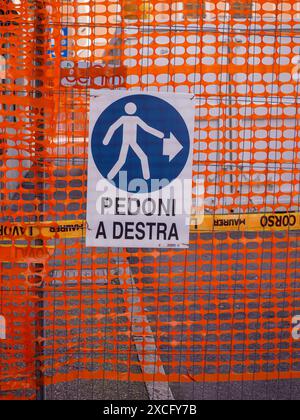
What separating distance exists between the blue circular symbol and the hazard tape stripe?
55 cm

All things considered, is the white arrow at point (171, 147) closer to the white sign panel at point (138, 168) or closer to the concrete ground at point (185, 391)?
the white sign panel at point (138, 168)

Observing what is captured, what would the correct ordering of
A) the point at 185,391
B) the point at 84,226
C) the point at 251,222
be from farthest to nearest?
1. the point at 251,222
2. the point at 84,226
3. the point at 185,391

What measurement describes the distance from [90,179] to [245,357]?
2058 mm

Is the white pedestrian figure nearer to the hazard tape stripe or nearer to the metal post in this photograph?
the metal post

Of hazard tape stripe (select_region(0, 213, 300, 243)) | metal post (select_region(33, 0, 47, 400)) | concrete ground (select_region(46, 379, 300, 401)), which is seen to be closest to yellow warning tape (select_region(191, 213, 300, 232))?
hazard tape stripe (select_region(0, 213, 300, 243))

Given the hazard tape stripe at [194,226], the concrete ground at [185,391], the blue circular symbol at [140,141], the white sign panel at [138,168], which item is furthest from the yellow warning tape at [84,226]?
the concrete ground at [185,391]

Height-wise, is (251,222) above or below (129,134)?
below

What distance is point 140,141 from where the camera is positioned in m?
3.81

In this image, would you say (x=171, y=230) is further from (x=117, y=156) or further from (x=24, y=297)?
(x=24, y=297)

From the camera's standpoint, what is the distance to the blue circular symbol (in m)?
3.78

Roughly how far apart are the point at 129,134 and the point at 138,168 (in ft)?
0.76

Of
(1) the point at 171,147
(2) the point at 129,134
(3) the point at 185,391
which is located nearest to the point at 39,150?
(2) the point at 129,134

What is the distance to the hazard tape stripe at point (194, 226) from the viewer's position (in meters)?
4.02

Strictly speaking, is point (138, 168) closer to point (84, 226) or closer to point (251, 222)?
point (84, 226)
